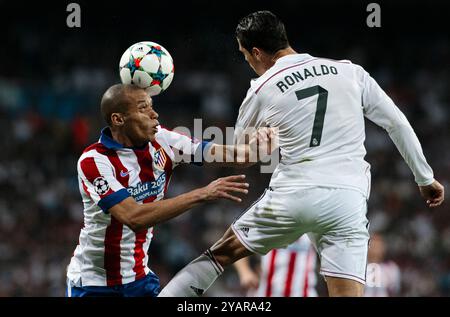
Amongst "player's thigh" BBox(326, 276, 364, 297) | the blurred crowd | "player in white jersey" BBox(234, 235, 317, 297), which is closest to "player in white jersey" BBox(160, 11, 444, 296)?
"player's thigh" BBox(326, 276, 364, 297)

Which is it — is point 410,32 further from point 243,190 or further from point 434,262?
point 243,190

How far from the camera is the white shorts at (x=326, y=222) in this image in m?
4.77

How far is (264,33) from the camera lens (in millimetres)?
5008

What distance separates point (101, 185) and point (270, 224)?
109 cm

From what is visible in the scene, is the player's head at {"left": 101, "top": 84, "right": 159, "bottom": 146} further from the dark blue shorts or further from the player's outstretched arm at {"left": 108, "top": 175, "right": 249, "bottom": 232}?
the dark blue shorts

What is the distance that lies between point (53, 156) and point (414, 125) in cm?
741

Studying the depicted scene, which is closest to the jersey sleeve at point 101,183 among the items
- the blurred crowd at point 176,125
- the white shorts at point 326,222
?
the white shorts at point 326,222

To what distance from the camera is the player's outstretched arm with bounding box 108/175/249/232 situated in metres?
4.52

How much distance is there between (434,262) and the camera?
1344 cm

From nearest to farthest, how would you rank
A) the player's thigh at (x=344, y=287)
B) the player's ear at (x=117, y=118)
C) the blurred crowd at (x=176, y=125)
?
the player's thigh at (x=344, y=287)
the player's ear at (x=117, y=118)
the blurred crowd at (x=176, y=125)

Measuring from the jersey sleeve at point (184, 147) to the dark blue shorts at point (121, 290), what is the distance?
33.4 inches

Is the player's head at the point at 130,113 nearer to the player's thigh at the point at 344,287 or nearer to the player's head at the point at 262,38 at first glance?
the player's head at the point at 262,38

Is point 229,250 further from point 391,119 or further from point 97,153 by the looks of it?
point 391,119

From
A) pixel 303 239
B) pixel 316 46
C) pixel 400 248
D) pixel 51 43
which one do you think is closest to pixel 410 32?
pixel 316 46
